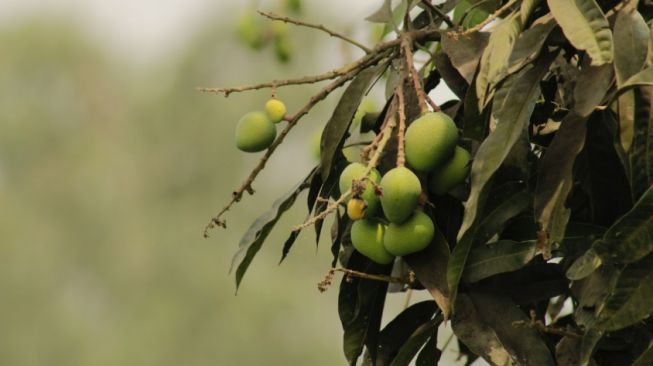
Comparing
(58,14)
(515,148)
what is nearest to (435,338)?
(515,148)

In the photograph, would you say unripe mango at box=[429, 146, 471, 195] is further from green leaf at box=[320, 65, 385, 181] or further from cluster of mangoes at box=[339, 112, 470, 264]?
green leaf at box=[320, 65, 385, 181]

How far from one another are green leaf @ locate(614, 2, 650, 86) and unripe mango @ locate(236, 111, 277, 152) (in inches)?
17.1

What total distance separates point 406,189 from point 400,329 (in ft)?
0.74

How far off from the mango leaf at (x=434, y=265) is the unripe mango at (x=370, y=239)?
0.08 feet

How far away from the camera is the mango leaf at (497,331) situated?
1049mm

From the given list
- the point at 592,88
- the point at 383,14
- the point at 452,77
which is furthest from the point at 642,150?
the point at 383,14

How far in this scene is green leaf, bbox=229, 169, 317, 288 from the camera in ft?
4.14

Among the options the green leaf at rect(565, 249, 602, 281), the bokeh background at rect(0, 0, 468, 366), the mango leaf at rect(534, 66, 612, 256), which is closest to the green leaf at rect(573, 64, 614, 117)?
the mango leaf at rect(534, 66, 612, 256)

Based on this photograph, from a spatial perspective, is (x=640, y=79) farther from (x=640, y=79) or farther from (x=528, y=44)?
(x=528, y=44)

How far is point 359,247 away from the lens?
1.11 m

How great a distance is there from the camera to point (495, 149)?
3.22 feet

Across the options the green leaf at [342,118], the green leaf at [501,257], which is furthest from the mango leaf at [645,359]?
the green leaf at [342,118]

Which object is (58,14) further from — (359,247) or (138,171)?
(359,247)

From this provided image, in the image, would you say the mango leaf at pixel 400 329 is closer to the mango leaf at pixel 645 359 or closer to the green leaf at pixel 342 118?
the green leaf at pixel 342 118
